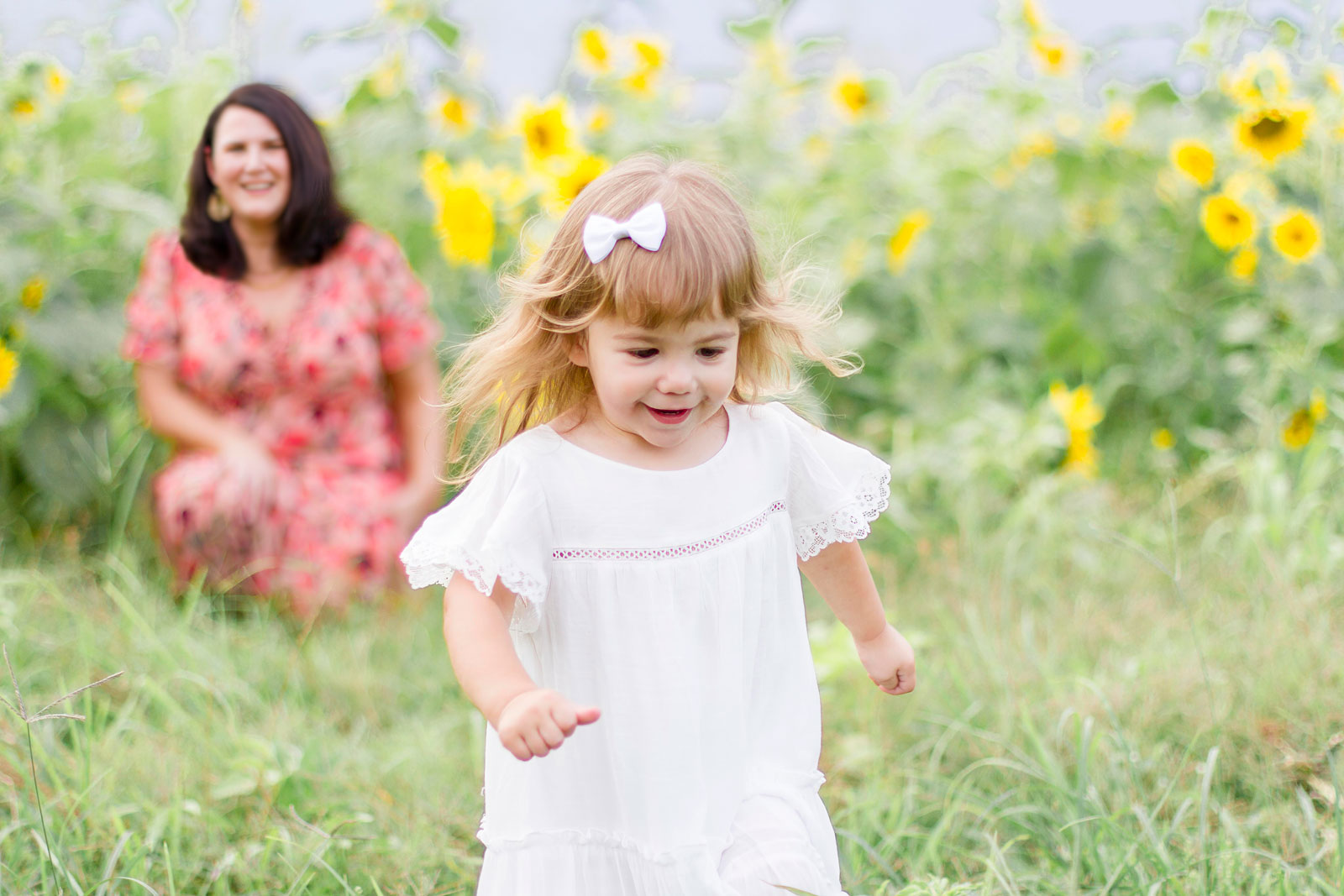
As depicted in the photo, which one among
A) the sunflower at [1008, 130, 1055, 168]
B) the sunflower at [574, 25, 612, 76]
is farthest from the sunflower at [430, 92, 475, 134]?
the sunflower at [1008, 130, 1055, 168]

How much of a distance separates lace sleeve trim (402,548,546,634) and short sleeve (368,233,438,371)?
1910 millimetres

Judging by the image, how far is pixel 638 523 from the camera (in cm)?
147

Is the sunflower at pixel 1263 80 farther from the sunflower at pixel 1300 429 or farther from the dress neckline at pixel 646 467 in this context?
the dress neckline at pixel 646 467

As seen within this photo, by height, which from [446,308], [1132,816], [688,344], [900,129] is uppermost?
[688,344]

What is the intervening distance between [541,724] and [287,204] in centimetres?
209

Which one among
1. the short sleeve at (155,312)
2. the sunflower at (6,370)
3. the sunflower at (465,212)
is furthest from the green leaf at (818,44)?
the sunflower at (6,370)

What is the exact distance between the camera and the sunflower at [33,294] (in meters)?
3.12

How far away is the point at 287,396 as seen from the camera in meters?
3.23

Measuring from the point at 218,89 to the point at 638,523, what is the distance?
9.01 ft

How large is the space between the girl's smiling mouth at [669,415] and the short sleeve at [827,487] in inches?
8.6

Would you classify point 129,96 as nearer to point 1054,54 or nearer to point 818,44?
point 818,44

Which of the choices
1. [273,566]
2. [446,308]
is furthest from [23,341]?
[446,308]

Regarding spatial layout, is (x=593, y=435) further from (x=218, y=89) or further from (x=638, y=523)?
(x=218, y=89)

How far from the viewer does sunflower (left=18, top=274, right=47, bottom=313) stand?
123 inches
